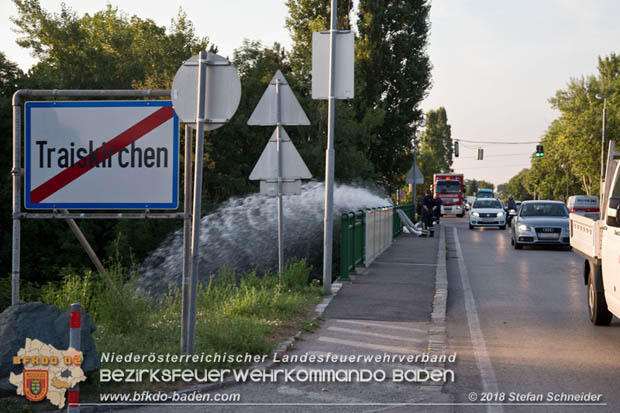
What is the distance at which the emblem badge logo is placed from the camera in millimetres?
5020

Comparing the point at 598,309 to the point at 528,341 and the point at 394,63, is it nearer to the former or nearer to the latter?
the point at 528,341

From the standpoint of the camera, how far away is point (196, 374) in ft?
20.3

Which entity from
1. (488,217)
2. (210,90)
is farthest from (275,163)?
(488,217)

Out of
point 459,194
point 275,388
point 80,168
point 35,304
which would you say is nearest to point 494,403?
point 275,388

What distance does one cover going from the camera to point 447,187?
58062mm

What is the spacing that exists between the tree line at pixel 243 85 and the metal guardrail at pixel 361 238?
10294 millimetres

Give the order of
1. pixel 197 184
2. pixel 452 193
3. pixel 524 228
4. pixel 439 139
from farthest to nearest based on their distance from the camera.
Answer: pixel 439 139
pixel 452 193
pixel 524 228
pixel 197 184

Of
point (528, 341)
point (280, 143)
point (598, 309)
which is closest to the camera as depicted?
point (528, 341)

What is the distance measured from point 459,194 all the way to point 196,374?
53.0 metres

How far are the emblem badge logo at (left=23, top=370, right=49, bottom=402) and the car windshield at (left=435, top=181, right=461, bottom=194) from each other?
54.2 m

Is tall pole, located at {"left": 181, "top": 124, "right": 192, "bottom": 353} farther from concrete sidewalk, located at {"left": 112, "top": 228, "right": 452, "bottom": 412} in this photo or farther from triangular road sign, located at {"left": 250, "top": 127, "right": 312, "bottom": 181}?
triangular road sign, located at {"left": 250, "top": 127, "right": 312, "bottom": 181}

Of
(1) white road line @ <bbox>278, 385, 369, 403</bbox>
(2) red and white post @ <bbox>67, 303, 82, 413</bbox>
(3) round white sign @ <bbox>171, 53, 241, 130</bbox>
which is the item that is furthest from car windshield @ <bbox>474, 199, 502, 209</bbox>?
(2) red and white post @ <bbox>67, 303, 82, 413</bbox>

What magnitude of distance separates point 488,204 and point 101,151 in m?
31.8

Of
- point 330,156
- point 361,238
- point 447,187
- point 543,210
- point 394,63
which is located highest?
point 394,63
